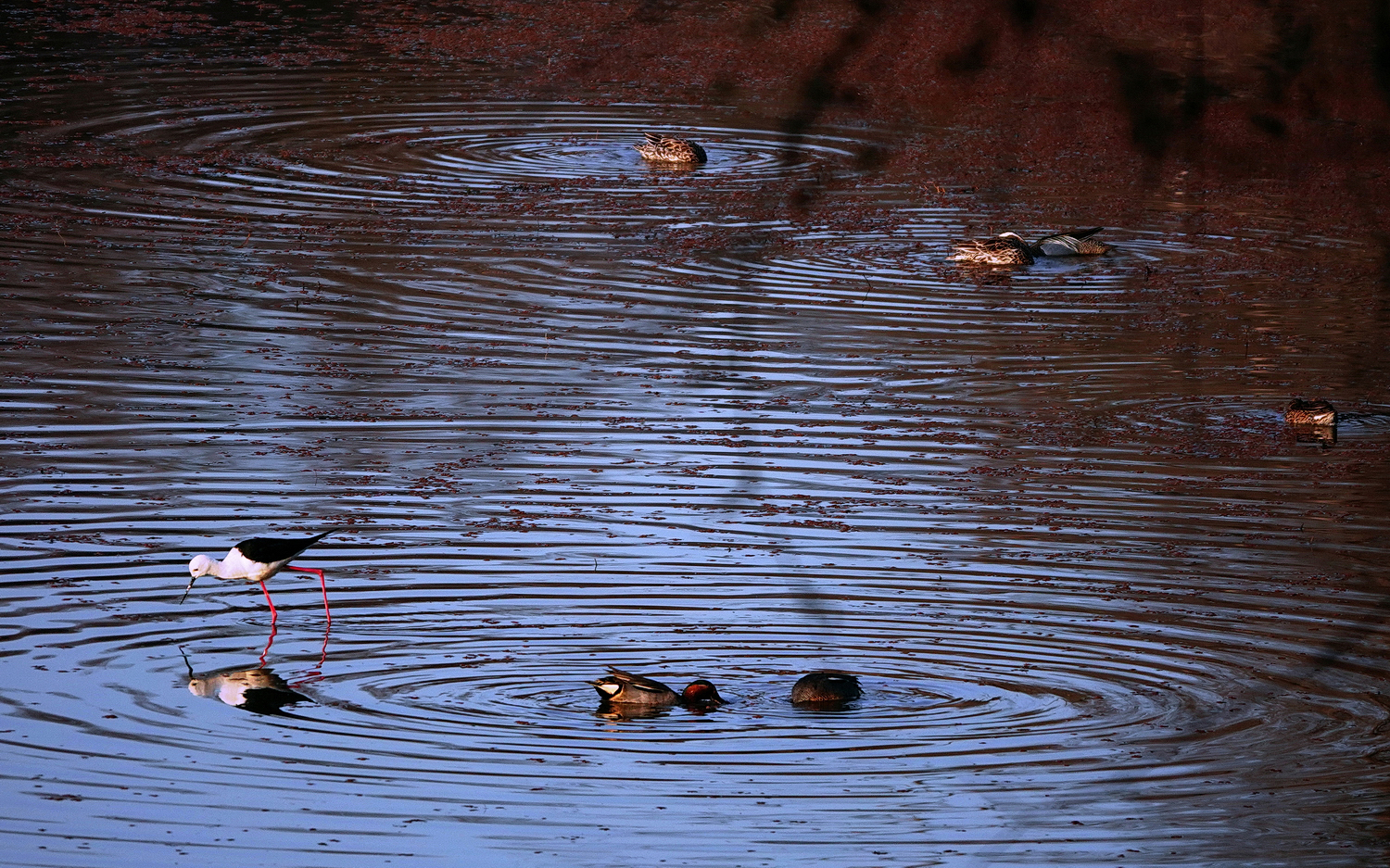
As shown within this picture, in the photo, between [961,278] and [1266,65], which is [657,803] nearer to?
[1266,65]

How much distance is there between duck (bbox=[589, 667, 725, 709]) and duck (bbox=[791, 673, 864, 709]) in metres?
0.37

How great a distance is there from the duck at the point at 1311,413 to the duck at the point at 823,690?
5915 millimetres

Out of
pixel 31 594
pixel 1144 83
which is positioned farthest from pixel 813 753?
pixel 1144 83

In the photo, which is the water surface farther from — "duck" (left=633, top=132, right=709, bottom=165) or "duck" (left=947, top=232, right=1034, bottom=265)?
"duck" (left=633, top=132, right=709, bottom=165)

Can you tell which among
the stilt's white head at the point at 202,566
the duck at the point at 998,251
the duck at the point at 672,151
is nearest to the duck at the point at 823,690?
the stilt's white head at the point at 202,566

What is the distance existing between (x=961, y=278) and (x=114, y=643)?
10.3 m

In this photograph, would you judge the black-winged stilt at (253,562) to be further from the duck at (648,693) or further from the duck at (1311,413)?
the duck at (1311,413)

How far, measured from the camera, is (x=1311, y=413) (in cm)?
1242

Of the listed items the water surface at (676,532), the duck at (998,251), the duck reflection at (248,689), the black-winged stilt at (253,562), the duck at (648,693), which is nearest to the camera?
the water surface at (676,532)

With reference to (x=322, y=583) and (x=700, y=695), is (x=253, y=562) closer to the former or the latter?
(x=322, y=583)

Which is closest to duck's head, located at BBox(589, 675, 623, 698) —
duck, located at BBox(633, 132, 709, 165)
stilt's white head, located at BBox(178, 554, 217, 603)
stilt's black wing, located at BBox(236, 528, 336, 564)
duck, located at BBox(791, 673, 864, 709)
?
duck, located at BBox(791, 673, 864, 709)

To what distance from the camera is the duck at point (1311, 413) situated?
1241cm

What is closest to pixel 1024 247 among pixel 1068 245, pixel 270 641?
pixel 1068 245

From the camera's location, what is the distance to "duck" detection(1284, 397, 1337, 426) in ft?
40.7
